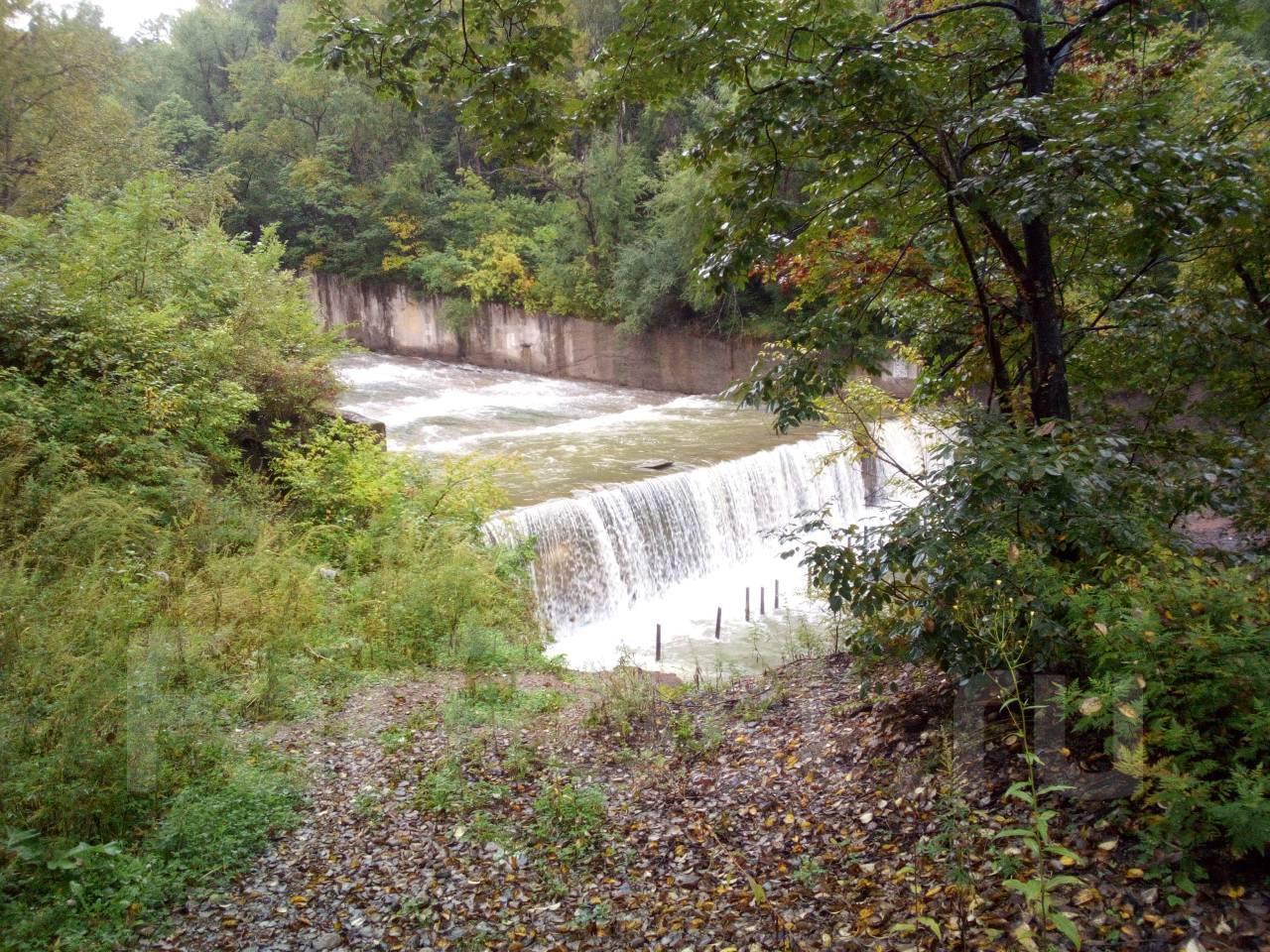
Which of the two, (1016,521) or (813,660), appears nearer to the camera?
(1016,521)

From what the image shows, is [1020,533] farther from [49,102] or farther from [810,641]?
[49,102]

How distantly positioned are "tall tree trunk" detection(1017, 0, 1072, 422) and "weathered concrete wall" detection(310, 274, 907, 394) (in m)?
16.8

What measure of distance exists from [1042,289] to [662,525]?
875 cm

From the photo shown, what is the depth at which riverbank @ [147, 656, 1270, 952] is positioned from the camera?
269 cm

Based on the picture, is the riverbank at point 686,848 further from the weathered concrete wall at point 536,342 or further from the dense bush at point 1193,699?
the weathered concrete wall at point 536,342

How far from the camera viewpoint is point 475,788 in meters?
4.28

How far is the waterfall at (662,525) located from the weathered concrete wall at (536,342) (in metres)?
6.80

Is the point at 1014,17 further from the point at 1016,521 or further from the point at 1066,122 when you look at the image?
the point at 1016,521

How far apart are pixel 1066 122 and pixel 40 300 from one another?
8576 millimetres

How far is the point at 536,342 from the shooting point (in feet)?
91.4

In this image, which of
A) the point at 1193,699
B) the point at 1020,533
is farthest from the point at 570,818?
the point at 1193,699

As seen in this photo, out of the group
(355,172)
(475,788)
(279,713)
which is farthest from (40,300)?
(355,172)

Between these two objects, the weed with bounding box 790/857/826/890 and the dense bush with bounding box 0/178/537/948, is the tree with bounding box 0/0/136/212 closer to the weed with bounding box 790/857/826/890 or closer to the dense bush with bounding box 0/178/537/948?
the dense bush with bounding box 0/178/537/948

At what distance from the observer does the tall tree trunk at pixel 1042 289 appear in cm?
381
